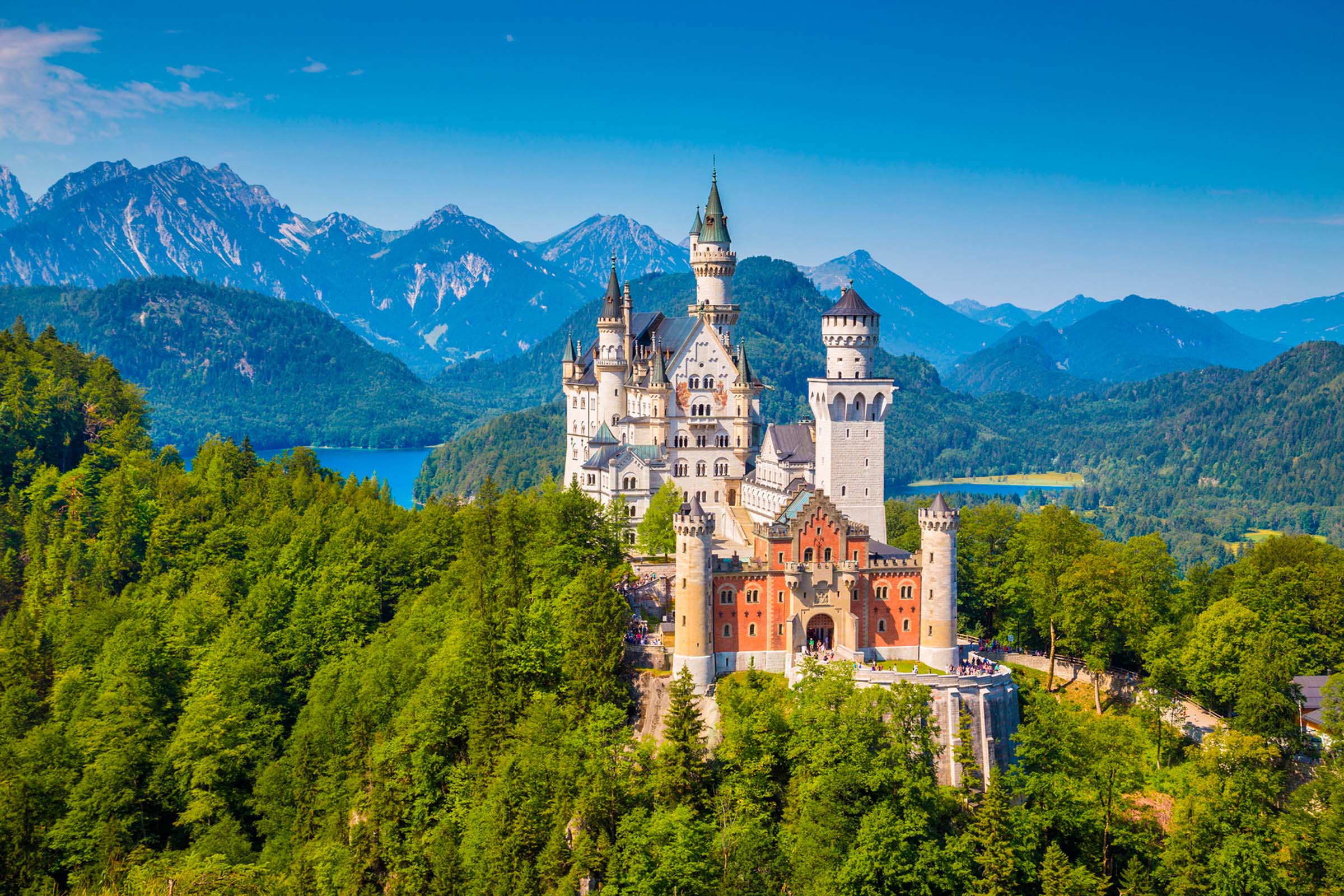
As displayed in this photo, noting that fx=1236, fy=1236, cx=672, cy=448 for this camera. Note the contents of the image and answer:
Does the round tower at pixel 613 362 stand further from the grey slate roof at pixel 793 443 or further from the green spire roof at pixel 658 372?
the grey slate roof at pixel 793 443

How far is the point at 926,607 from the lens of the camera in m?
61.5

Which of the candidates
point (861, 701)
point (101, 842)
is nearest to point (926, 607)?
point (861, 701)

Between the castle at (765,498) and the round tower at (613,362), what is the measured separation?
0.37 feet

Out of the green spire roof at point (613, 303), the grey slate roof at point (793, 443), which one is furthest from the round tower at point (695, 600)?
the green spire roof at point (613, 303)

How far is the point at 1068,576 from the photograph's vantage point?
2670 inches

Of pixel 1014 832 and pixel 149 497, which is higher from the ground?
pixel 149 497

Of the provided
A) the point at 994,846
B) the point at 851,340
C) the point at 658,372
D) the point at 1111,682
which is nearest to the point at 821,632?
the point at 994,846

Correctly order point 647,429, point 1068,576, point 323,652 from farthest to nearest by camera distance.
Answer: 1. point 647,429
2. point 323,652
3. point 1068,576

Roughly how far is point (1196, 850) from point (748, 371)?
4578cm

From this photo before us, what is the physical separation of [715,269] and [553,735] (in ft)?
150

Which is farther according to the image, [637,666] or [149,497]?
[149,497]

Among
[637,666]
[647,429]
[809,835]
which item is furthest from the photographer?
[647,429]

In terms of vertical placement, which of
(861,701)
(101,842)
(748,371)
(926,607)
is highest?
(748,371)

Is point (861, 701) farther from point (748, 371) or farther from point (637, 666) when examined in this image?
point (748, 371)
